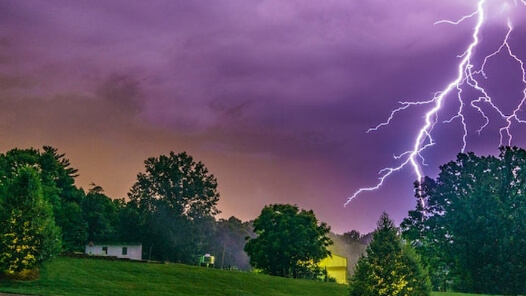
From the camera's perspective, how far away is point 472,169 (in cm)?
5628

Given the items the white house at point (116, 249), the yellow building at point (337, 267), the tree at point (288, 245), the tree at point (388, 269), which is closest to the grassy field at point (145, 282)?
the tree at point (388, 269)

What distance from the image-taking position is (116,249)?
68562mm

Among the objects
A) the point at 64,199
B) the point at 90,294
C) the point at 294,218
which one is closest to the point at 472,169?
the point at 294,218

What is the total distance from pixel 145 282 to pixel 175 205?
156 ft

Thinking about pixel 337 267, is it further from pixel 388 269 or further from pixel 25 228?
pixel 388 269

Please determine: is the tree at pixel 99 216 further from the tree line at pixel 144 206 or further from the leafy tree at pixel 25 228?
the leafy tree at pixel 25 228

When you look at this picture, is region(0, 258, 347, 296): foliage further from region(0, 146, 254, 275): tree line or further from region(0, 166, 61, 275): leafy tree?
region(0, 146, 254, 275): tree line

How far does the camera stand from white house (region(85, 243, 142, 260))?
67.2 metres

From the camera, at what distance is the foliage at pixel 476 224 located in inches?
1978

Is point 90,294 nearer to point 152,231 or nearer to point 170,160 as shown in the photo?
point 152,231

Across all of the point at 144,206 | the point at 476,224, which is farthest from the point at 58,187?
the point at 476,224

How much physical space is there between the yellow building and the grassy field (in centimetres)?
3362

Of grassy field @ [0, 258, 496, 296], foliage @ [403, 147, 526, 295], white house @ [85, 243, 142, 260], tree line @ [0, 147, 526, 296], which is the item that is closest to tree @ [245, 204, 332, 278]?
tree line @ [0, 147, 526, 296]

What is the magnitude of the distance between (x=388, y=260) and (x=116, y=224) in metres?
60.4
